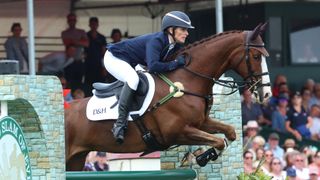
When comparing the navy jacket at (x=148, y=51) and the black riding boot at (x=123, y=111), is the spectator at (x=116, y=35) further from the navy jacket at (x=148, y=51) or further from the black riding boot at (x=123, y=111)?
the black riding boot at (x=123, y=111)

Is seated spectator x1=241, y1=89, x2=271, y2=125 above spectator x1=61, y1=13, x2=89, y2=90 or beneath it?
beneath

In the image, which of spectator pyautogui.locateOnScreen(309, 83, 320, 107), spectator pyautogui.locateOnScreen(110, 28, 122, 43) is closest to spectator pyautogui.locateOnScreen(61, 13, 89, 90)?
spectator pyautogui.locateOnScreen(110, 28, 122, 43)

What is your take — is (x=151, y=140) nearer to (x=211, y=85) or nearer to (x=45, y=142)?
(x=211, y=85)

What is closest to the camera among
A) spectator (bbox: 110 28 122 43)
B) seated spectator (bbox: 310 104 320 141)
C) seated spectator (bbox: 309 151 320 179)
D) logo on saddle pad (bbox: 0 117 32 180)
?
logo on saddle pad (bbox: 0 117 32 180)

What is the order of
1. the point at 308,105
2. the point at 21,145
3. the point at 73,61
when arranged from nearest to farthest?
1. the point at 21,145
2. the point at 73,61
3. the point at 308,105

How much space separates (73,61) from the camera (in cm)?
1833

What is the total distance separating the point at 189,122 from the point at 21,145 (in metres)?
2.64

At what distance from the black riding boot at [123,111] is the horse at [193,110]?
0.14 meters

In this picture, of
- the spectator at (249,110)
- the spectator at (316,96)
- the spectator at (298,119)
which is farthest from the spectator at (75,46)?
the spectator at (316,96)

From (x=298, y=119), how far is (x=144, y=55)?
27.2 ft

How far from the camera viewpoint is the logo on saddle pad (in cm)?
823

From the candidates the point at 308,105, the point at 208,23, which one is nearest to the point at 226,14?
the point at 208,23

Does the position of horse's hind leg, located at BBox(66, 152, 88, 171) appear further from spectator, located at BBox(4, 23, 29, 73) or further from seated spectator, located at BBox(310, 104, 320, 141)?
seated spectator, located at BBox(310, 104, 320, 141)

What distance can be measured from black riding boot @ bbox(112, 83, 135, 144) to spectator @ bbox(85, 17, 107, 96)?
769 centimetres
